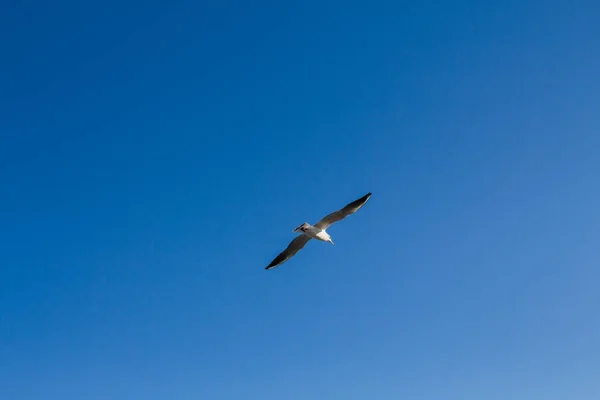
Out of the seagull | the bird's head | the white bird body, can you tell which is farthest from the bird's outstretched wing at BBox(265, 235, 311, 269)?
the bird's head

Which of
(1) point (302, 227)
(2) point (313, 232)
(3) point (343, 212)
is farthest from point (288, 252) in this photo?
(3) point (343, 212)

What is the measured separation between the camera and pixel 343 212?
45062 mm

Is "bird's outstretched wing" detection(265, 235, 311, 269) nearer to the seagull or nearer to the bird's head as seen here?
the seagull

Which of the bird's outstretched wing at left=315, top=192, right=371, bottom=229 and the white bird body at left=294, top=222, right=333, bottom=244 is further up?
the bird's outstretched wing at left=315, top=192, right=371, bottom=229

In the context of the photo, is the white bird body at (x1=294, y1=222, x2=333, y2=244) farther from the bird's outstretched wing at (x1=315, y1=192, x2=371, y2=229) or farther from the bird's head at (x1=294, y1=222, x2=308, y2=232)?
the bird's outstretched wing at (x1=315, y1=192, x2=371, y2=229)

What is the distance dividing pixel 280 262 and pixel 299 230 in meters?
3.86

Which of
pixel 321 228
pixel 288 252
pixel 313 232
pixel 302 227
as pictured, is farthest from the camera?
pixel 288 252

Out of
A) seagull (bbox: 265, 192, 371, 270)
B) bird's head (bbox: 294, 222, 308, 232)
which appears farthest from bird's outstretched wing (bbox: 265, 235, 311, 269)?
bird's head (bbox: 294, 222, 308, 232)

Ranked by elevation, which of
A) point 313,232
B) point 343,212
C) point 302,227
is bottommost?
point 313,232

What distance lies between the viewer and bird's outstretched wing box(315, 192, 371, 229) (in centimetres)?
4472

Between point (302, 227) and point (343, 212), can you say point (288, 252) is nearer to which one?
point (302, 227)

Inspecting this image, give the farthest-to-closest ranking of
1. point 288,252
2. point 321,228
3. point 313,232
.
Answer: point 288,252 < point 321,228 < point 313,232

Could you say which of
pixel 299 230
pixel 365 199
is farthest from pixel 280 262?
pixel 365 199

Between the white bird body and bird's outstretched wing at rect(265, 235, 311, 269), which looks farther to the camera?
bird's outstretched wing at rect(265, 235, 311, 269)
